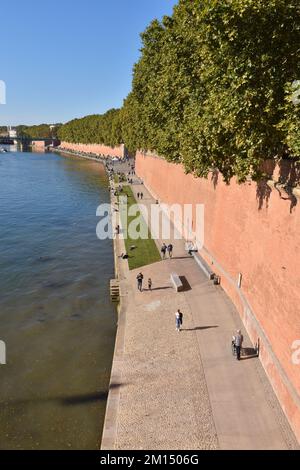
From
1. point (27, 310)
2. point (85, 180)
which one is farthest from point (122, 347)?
point (85, 180)

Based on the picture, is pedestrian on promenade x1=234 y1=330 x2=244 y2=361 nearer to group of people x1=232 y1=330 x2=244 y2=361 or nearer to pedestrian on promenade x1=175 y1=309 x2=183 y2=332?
group of people x1=232 y1=330 x2=244 y2=361

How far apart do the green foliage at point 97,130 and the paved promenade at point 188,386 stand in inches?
3032

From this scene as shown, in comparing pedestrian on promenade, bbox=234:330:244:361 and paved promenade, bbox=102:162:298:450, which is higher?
pedestrian on promenade, bbox=234:330:244:361

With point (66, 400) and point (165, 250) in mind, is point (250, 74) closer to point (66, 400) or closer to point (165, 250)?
point (66, 400)

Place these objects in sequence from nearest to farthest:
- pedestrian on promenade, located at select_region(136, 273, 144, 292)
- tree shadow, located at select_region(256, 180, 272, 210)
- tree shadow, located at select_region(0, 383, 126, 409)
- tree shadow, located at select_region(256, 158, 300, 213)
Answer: tree shadow, located at select_region(256, 158, 300, 213) → tree shadow, located at select_region(0, 383, 126, 409) → tree shadow, located at select_region(256, 180, 272, 210) → pedestrian on promenade, located at select_region(136, 273, 144, 292)

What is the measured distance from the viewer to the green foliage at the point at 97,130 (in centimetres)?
9419

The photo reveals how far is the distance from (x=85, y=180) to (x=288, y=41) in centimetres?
6430

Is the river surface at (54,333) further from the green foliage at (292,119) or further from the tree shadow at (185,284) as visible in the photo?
the green foliage at (292,119)

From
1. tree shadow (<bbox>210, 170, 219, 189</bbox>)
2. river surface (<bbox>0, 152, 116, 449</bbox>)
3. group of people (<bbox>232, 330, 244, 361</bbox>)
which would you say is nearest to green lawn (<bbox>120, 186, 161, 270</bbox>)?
river surface (<bbox>0, 152, 116, 449</bbox>)

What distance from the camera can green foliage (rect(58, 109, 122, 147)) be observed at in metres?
94.2

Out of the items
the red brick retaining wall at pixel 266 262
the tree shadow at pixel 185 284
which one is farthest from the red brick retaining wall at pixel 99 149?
the red brick retaining wall at pixel 266 262

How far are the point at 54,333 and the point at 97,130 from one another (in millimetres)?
106974

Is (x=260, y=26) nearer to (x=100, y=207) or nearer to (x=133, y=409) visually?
(x=133, y=409)

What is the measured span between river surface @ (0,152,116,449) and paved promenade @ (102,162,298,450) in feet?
4.42
